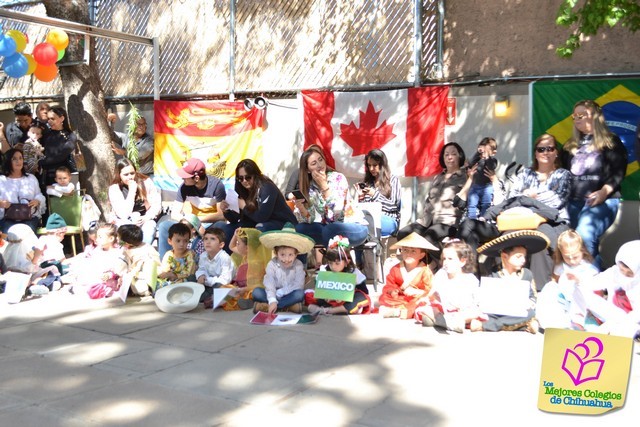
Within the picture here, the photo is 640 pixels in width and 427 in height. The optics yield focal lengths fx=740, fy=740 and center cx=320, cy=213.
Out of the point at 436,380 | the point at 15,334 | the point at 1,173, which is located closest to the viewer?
the point at 436,380

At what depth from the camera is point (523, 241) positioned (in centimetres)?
659

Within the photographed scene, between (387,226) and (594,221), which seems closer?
(594,221)

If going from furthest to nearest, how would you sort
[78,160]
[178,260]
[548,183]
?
[78,160] → [178,260] → [548,183]

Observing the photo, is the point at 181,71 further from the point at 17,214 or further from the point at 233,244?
the point at 233,244

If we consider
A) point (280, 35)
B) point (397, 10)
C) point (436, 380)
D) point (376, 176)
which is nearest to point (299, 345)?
point (436, 380)

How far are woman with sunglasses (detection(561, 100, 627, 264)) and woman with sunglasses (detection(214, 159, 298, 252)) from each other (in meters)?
3.03

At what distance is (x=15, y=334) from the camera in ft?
20.5

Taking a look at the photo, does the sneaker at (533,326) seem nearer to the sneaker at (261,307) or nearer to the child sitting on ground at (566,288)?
the child sitting on ground at (566,288)

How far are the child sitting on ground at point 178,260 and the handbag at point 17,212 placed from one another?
2366mm

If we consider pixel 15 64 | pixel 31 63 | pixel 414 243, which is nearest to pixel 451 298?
pixel 414 243

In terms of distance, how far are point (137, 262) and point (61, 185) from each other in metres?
2.55

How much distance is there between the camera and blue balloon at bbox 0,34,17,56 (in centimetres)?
899

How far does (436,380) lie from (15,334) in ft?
11.8

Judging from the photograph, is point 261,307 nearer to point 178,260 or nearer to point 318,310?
point 318,310
